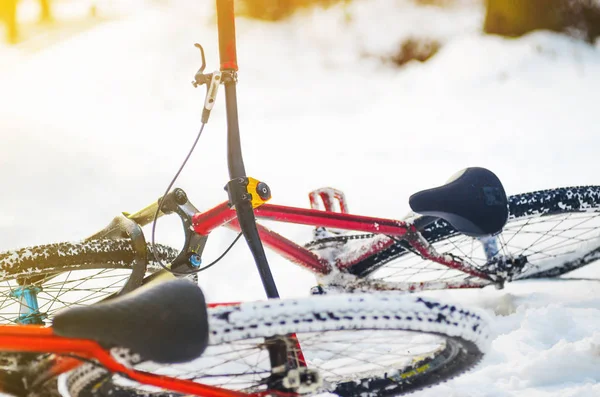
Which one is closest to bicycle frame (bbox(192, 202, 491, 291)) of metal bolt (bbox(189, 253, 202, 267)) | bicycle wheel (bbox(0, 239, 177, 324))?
metal bolt (bbox(189, 253, 202, 267))

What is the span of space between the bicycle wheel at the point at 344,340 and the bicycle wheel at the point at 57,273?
1.10 meters

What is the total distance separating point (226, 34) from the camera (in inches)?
81.0

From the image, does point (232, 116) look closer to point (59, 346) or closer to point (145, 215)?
point (145, 215)

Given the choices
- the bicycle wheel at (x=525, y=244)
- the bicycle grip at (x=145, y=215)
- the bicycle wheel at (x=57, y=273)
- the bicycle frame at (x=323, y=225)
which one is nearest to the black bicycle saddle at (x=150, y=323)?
the bicycle frame at (x=323, y=225)

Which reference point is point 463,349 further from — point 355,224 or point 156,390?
point 355,224

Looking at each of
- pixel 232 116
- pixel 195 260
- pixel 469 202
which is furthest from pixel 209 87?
pixel 469 202

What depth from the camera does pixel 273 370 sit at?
1.33 meters

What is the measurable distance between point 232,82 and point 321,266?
4.76 feet

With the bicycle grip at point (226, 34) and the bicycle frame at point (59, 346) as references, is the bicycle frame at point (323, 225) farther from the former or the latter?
the bicycle frame at point (59, 346)

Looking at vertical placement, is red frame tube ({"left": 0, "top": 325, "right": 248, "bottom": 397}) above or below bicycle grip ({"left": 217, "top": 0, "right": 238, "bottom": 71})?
below

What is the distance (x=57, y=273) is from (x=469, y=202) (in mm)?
1925

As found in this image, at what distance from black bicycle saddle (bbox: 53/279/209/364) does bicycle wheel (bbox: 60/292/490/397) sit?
0.07 meters

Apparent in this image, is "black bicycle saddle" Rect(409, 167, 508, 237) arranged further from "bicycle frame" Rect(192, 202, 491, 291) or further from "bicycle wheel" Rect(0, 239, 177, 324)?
"bicycle wheel" Rect(0, 239, 177, 324)

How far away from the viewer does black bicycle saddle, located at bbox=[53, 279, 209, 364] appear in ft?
3.19
